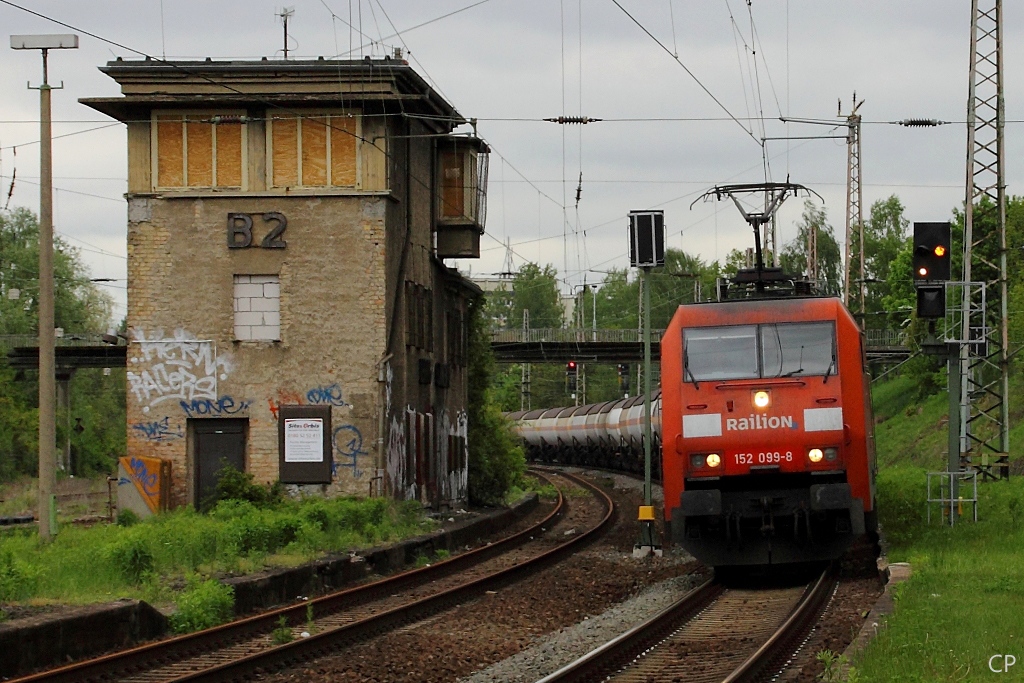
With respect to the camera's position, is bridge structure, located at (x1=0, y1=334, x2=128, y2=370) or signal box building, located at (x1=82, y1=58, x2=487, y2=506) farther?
bridge structure, located at (x1=0, y1=334, x2=128, y2=370)

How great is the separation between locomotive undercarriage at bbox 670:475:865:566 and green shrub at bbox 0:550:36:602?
22.9ft

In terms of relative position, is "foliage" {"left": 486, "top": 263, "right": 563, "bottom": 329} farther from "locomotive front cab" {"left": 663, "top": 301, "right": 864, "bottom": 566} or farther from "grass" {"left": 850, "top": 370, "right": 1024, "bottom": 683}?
"locomotive front cab" {"left": 663, "top": 301, "right": 864, "bottom": 566}

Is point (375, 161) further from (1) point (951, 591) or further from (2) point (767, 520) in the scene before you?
(1) point (951, 591)

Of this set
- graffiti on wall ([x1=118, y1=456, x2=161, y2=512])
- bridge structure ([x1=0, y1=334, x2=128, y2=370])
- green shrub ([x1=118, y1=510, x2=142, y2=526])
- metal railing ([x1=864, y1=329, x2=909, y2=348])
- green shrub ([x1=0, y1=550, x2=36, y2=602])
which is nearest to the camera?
green shrub ([x1=0, y1=550, x2=36, y2=602])

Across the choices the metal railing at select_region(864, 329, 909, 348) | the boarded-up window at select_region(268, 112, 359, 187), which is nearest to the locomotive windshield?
the boarded-up window at select_region(268, 112, 359, 187)

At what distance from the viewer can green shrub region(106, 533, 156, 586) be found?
1559cm

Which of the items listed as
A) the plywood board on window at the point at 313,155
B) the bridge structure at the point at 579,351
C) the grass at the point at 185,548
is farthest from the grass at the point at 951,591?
the bridge structure at the point at 579,351

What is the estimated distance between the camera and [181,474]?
2555cm

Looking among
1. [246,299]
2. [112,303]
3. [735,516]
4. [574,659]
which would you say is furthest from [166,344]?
[112,303]

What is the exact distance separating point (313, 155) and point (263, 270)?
2.35m

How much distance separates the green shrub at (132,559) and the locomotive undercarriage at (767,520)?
6.09m

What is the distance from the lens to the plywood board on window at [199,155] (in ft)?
84.4

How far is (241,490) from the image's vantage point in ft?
77.9

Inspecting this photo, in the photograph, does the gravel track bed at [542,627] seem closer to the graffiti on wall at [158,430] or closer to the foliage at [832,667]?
the foliage at [832,667]
